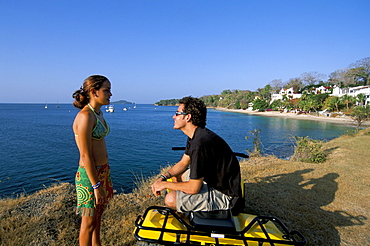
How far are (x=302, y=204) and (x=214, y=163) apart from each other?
3030 mm

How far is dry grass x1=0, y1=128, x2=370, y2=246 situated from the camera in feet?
10.3

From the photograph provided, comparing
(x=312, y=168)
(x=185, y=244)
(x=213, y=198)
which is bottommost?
(x=312, y=168)

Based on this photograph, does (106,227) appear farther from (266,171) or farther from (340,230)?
(266,171)

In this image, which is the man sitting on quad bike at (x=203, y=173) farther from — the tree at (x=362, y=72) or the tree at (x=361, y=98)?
the tree at (x=362, y=72)

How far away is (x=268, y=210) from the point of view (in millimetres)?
3990

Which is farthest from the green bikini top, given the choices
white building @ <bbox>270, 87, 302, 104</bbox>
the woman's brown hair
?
white building @ <bbox>270, 87, 302, 104</bbox>

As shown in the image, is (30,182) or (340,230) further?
(30,182)

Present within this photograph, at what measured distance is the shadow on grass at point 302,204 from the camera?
341 centimetres

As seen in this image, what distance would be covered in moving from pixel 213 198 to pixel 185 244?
2.07 feet

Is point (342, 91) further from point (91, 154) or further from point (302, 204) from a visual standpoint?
point (91, 154)

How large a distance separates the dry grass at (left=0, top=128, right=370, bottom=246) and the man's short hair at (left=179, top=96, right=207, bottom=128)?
6.12 ft

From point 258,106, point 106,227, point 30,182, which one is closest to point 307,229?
point 106,227

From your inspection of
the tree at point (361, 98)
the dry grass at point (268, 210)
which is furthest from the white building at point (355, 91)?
the dry grass at point (268, 210)

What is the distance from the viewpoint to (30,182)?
9961mm
